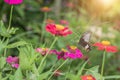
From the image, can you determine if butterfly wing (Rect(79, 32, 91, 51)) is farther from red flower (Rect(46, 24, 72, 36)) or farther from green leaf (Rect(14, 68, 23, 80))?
green leaf (Rect(14, 68, 23, 80))

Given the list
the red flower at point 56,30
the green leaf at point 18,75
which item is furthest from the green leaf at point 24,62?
the red flower at point 56,30

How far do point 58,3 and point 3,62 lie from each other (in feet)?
10.1

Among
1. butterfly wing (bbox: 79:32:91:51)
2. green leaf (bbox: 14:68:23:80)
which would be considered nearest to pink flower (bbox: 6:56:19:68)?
green leaf (bbox: 14:68:23:80)

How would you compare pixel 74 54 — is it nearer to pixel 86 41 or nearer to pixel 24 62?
pixel 86 41

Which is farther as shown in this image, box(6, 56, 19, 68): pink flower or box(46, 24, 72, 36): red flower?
box(6, 56, 19, 68): pink flower

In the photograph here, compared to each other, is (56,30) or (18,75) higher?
(56,30)

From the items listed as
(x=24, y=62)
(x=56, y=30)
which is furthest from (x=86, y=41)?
(x=24, y=62)

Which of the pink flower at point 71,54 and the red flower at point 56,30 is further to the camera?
the pink flower at point 71,54

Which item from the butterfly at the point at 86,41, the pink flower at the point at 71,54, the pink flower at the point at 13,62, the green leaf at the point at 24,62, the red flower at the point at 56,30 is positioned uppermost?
the red flower at the point at 56,30

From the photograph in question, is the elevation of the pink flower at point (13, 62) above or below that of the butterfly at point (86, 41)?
below

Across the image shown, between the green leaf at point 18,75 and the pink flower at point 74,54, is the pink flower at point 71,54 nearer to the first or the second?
the pink flower at point 74,54

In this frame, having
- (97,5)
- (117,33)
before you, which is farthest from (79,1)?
(117,33)

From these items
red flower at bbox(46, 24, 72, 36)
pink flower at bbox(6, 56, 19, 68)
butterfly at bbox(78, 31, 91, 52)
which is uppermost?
red flower at bbox(46, 24, 72, 36)

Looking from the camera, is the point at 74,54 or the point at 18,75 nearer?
the point at 18,75
